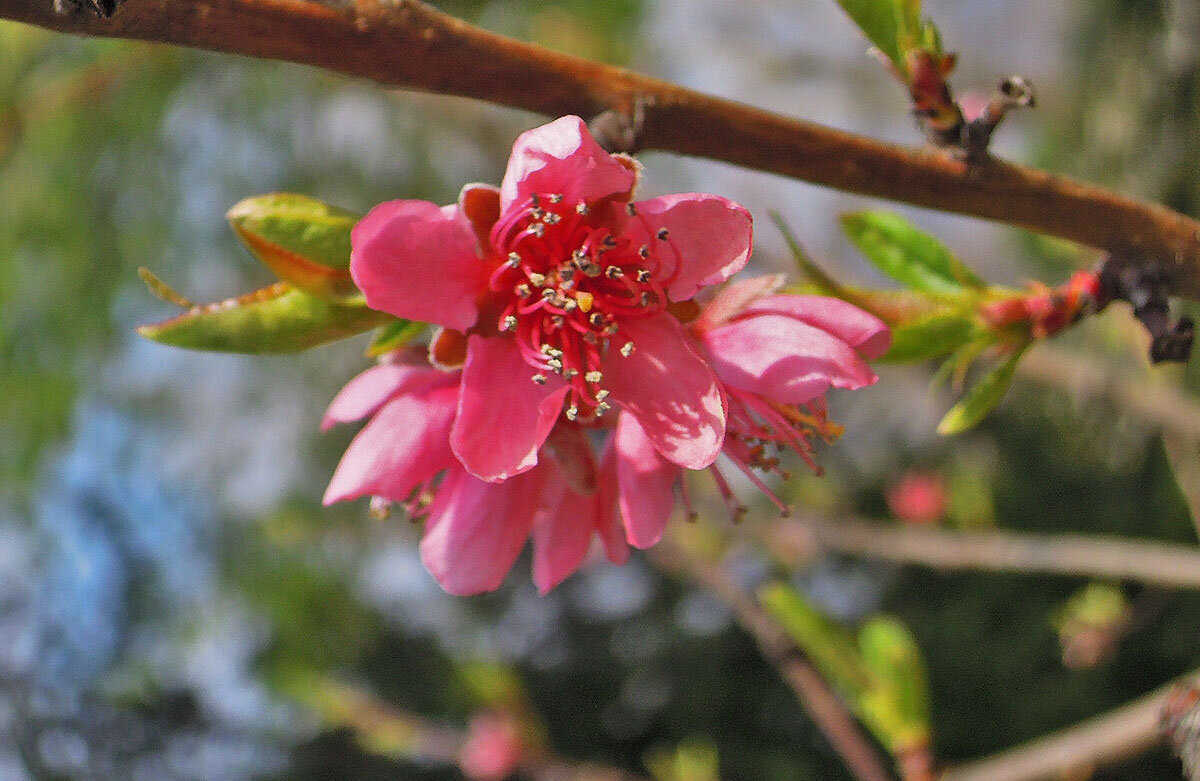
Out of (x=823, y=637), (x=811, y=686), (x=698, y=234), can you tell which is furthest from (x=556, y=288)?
(x=811, y=686)

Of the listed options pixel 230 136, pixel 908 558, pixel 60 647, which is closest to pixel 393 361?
pixel 908 558

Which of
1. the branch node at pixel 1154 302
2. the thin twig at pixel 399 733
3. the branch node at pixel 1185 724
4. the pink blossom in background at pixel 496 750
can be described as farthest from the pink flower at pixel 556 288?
the pink blossom in background at pixel 496 750

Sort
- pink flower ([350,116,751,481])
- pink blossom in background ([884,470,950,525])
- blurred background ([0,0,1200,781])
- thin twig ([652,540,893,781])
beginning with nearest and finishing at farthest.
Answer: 1. pink flower ([350,116,751,481])
2. thin twig ([652,540,893,781])
3. blurred background ([0,0,1200,781])
4. pink blossom in background ([884,470,950,525])

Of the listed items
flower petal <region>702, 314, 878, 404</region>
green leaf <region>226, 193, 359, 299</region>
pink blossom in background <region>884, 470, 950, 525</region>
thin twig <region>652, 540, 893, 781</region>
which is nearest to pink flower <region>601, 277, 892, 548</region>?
flower petal <region>702, 314, 878, 404</region>

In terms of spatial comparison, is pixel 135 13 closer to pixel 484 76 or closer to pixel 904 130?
pixel 484 76

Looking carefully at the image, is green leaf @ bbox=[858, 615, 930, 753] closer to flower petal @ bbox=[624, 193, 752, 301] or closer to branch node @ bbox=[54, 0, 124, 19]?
flower petal @ bbox=[624, 193, 752, 301]

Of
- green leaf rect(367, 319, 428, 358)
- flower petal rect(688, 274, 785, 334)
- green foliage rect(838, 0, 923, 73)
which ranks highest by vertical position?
green foliage rect(838, 0, 923, 73)

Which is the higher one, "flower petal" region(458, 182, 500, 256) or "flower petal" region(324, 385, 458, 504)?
"flower petal" region(458, 182, 500, 256)

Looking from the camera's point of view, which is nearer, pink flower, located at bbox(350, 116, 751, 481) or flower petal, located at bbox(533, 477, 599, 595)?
pink flower, located at bbox(350, 116, 751, 481)
